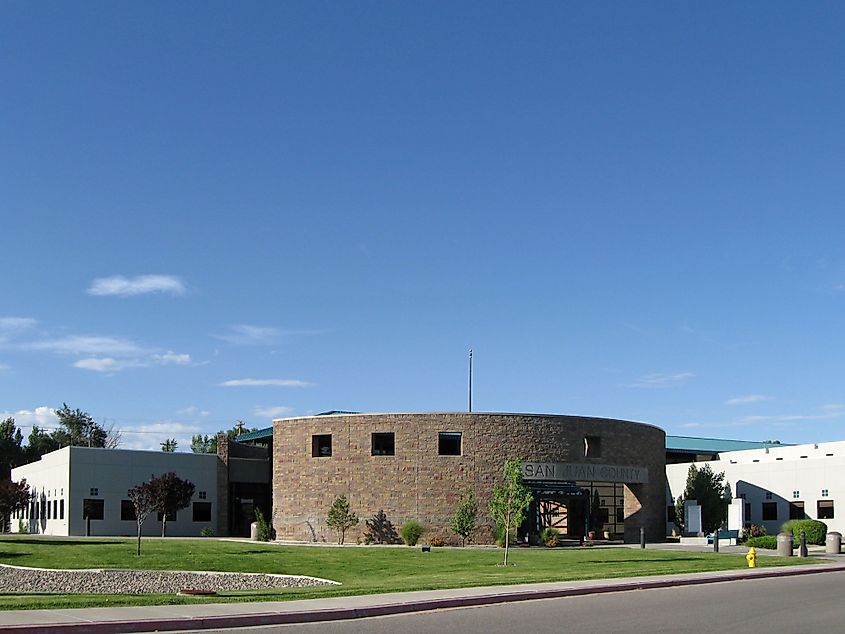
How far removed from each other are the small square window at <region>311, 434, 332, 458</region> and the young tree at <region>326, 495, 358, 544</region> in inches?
112

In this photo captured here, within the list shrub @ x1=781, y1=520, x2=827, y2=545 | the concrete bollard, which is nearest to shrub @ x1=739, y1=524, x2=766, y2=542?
shrub @ x1=781, y1=520, x2=827, y2=545

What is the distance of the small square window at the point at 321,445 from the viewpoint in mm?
56000

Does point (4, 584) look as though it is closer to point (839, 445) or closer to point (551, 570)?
point (551, 570)

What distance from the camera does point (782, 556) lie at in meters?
40.8

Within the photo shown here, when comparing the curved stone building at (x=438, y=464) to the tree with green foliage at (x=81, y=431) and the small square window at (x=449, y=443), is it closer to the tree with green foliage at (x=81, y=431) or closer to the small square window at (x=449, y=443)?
the small square window at (x=449, y=443)

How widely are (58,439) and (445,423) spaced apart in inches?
3730

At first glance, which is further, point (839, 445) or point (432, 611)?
point (839, 445)

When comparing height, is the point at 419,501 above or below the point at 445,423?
below

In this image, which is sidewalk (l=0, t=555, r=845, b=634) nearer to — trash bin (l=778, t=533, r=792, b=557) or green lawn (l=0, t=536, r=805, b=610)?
green lawn (l=0, t=536, r=805, b=610)

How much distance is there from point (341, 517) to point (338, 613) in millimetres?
35248

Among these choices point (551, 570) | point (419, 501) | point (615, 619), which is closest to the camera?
point (615, 619)

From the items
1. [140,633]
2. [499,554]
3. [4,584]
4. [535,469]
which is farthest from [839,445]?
[140,633]

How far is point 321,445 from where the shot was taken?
56406 mm

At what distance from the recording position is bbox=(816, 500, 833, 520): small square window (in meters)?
55.9
